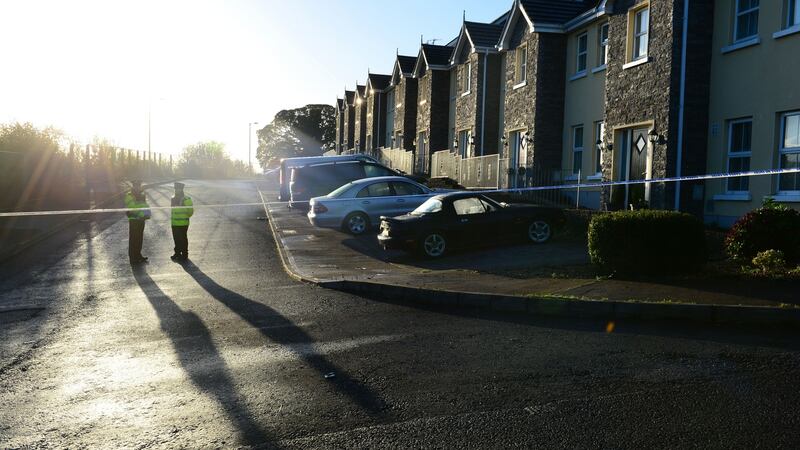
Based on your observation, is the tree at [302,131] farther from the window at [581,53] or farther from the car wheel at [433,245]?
the car wheel at [433,245]

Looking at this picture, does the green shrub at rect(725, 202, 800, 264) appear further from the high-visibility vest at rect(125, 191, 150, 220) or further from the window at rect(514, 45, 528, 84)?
the window at rect(514, 45, 528, 84)

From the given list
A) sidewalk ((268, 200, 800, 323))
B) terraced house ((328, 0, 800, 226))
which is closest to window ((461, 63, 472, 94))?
terraced house ((328, 0, 800, 226))

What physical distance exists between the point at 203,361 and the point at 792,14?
13.0m

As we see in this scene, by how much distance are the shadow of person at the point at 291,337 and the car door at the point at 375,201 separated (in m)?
7.30

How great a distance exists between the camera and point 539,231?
14812 millimetres

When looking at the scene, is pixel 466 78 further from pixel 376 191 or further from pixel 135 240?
pixel 135 240

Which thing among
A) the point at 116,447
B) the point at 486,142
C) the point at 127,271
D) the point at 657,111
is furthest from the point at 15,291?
the point at 486,142

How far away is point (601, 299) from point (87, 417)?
5.67 meters

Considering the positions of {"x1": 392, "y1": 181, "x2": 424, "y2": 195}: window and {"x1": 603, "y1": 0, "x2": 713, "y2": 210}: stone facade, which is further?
{"x1": 392, "y1": 181, "x2": 424, "y2": 195}: window

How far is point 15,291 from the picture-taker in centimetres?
1102

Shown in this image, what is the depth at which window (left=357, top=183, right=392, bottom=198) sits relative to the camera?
18984mm

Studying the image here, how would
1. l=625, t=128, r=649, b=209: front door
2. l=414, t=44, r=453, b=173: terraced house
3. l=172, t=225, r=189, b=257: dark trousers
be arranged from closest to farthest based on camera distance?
l=172, t=225, r=189, b=257: dark trousers
l=625, t=128, r=649, b=209: front door
l=414, t=44, r=453, b=173: terraced house

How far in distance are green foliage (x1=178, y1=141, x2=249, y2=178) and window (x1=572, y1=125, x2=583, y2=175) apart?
2079 inches

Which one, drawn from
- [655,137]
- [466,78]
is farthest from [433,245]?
[466,78]
